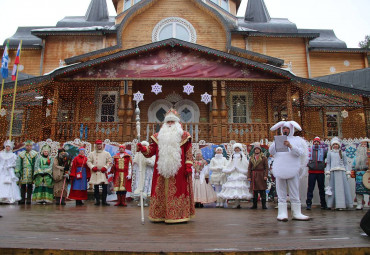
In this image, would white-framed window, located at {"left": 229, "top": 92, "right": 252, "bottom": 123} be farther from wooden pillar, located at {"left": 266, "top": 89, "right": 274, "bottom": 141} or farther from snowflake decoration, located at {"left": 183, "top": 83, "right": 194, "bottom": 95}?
snowflake decoration, located at {"left": 183, "top": 83, "right": 194, "bottom": 95}

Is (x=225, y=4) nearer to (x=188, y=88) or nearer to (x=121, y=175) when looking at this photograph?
(x=188, y=88)

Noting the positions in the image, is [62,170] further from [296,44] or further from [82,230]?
[296,44]

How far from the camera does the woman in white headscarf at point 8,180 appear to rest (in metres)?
9.35

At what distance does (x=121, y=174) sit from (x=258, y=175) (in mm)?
4079

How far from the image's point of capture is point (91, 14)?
24219mm

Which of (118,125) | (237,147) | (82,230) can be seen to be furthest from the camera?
(118,125)

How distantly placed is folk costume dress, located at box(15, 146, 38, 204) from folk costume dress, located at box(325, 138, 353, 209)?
8.61 m

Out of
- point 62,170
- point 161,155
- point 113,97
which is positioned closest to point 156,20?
point 113,97

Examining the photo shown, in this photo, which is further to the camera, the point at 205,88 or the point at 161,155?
the point at 205,88

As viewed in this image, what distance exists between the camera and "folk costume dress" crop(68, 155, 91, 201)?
9.44 metres

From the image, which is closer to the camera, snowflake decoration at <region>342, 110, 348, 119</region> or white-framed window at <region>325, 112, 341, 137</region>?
snowflake decoration at <region>342, 110, 348, 119</region>

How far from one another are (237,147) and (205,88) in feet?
26.4

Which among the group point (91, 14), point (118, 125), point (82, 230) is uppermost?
point (91, 14)

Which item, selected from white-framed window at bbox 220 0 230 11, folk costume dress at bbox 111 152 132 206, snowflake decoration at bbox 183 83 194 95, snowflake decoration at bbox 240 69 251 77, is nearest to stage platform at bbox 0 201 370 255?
folk costume dress at bbox 111 152 132 206
